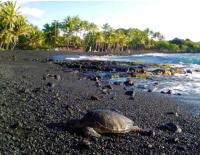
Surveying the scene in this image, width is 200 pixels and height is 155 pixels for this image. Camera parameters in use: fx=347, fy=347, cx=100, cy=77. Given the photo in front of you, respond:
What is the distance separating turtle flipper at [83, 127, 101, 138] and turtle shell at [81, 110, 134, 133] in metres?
0.13

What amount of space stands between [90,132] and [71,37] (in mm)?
100689

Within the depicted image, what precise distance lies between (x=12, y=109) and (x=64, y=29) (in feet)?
308

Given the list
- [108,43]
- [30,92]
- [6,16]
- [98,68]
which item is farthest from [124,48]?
[30,92]

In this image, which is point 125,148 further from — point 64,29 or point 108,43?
point 108,43

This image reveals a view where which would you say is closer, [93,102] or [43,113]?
[43,113]

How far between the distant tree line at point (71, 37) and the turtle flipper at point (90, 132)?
188 ft

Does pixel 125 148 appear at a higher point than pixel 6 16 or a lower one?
lower

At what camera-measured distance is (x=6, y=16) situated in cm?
6394

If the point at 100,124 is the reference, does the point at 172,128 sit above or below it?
below

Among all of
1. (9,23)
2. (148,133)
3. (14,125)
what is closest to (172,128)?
(148,133)

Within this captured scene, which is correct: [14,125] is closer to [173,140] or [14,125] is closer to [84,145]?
[84,145]

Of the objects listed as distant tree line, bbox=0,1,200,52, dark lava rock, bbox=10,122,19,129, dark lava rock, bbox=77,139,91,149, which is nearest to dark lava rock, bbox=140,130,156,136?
dark lava rock, bbox=77,139,91,149

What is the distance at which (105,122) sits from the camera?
932 centimetres

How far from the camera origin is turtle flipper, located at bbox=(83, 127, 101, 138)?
9.12 metres
